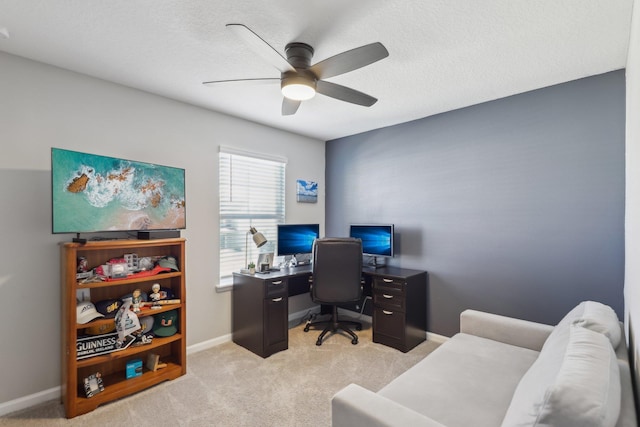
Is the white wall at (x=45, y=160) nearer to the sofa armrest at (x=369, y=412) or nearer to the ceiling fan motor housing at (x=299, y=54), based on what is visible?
the ceiling fan motor housing at (x=299, y=54)

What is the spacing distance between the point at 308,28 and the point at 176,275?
215 cm

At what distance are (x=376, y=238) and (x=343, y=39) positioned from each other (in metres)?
2.32

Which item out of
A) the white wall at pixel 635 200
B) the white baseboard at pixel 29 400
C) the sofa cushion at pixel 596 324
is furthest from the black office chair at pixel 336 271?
the white baseboard at pixel 29 400

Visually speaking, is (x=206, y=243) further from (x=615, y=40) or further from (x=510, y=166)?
(x=615, y=40)

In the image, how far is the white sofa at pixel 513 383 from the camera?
34.4 inches

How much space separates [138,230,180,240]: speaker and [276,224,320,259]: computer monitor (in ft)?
3.93

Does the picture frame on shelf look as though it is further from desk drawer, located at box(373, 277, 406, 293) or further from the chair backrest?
desk drawer, located at box(373, 277, 406, 293)

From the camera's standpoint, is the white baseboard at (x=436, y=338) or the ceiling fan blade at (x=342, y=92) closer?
the ceiling fan blade at (x=342, y=92)

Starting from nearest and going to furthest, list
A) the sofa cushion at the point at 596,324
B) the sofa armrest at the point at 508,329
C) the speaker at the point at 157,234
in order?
the sofa cushion at the point at 596,324, the sofa armrest at the point at 508,329, the speaker at the point at 157,234

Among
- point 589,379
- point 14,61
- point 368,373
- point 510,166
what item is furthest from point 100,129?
point 510,166

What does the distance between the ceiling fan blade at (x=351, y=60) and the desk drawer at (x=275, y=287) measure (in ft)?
6.37

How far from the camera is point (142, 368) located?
253 centimetres

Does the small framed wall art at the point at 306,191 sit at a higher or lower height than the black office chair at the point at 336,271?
higher

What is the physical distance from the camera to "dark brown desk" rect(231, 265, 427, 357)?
9.76 feet
